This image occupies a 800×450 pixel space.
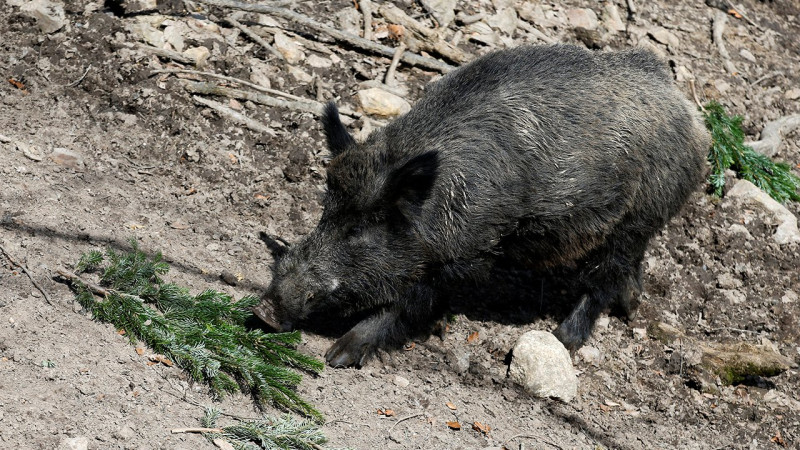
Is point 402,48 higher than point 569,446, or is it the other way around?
point 402,48

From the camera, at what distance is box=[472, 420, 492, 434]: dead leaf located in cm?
486

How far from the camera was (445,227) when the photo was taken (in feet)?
16.3

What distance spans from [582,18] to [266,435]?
6.50 m

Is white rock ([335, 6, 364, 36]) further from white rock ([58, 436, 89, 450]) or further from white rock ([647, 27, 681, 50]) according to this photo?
white rock ([58, 436, 89, 450])

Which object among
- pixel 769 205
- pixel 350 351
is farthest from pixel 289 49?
pixel 769 205

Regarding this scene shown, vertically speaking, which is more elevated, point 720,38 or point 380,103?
point 720,38

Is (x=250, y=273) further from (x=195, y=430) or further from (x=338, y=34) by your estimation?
(x=338, y=34)

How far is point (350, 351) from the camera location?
513 cm

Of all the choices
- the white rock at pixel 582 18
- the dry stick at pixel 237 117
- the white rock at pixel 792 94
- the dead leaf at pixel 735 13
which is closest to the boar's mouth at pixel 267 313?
the dry stick at pixel 237 117

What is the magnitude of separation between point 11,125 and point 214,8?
2287 millimetres

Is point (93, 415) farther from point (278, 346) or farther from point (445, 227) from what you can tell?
point (445, 227)

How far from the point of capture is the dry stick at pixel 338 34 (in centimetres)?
720

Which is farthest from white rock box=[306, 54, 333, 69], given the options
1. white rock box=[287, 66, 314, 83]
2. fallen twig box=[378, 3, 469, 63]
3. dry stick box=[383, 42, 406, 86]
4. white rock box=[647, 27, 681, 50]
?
white rock box=[647, 27, 681, 50]

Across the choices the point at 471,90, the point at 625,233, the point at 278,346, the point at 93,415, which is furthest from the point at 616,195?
the point at 93,415
